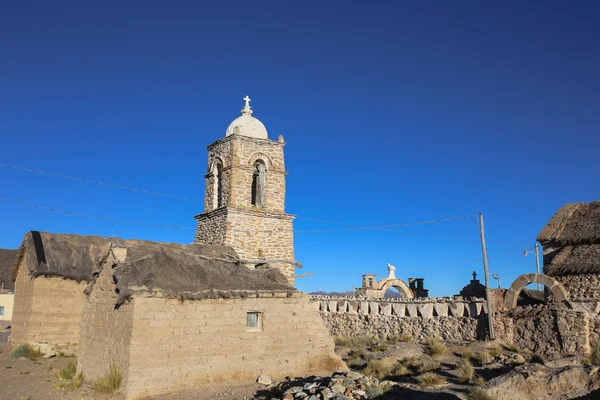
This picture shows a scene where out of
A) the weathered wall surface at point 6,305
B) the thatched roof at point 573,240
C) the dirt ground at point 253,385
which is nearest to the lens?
the dirt ground at point 253,385

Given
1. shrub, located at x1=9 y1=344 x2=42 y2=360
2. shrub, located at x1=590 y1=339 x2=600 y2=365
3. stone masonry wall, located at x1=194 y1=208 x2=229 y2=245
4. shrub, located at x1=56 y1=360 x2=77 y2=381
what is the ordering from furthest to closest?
stone masonry wall, located at x1=194 y1=208 x2=229 y2=245 → shrub, located at x1=9 y1=344 x2=42 y2=360 → shrub, located at x1=590 y1=339 x2=600 y2=365 → shrub, located at x1=56 y1=360 x2=77 y2=381

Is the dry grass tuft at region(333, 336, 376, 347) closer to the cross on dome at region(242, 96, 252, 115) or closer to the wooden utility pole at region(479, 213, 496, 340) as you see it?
the wooden utility pole at region(479, 213, 496, 340)

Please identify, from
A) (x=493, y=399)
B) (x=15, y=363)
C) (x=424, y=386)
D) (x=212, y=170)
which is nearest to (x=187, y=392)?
(x=424, y=386)

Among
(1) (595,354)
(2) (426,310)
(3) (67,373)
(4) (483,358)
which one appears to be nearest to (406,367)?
(4) (483,358)

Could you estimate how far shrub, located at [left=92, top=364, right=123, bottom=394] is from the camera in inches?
425

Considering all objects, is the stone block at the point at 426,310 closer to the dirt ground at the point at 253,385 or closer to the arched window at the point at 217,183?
the dirt ground at the point at 253,385

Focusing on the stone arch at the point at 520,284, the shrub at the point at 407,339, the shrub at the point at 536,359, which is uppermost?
the stone arch at the point at 520,284

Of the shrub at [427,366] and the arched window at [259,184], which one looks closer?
the shrub at [427,366]

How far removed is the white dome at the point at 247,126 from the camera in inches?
896

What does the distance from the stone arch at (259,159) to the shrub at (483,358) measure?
475 inches

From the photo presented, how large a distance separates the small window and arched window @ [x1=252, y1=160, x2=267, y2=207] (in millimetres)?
9607

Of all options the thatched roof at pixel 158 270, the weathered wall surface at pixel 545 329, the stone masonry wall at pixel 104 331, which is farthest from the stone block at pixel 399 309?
the stone masonry wall at pixel 104 331

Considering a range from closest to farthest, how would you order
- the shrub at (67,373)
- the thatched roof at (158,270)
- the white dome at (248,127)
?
1. the thatched roof at (158,270)
2. the shrub at (67,373)
3. the white dome at (248,127)

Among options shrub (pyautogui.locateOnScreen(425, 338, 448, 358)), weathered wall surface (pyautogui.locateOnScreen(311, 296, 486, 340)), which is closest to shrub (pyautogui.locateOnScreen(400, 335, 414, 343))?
weathered wall surface (pyautogui.locateOnScreen(311, 296, 486, 340))
